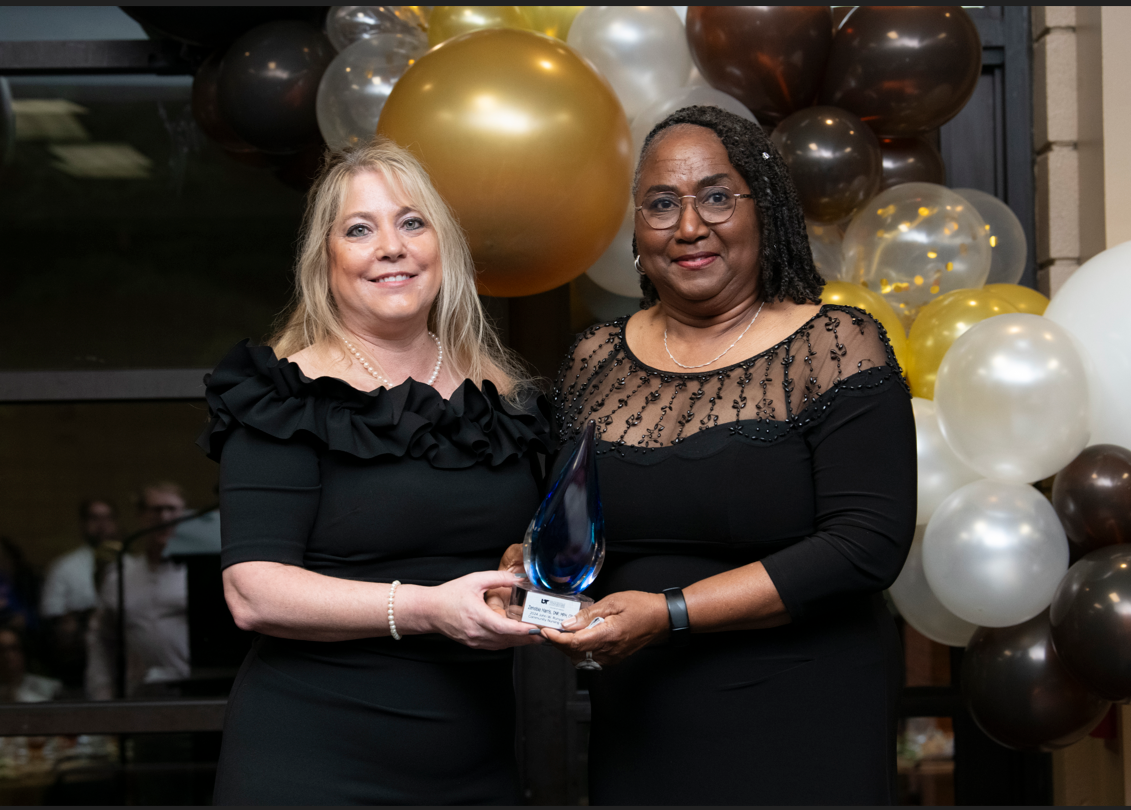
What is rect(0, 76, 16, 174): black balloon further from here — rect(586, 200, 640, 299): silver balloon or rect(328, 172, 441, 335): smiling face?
rect(328, 172, 441, 335): smiling face

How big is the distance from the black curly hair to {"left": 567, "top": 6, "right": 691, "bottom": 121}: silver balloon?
31.6 inches

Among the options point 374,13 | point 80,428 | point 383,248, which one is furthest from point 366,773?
point 80,428

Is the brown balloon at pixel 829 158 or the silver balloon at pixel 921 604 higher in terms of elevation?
the brown balloon at pixel 829 158

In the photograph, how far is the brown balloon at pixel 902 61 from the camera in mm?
2326

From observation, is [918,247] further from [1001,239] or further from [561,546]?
[561,546]

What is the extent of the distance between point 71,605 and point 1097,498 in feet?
9.98

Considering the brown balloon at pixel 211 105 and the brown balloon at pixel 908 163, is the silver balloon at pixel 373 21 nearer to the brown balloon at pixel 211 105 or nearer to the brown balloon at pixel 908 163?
the brown balloon at pixel 211 105

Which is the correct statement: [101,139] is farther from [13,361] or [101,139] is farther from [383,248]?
[383,248]

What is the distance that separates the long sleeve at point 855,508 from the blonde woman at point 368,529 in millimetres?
434

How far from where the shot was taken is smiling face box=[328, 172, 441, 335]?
1.61 metres

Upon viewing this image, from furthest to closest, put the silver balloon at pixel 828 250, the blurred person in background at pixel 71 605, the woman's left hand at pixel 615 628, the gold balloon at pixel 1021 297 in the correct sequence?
1. the blurred person in background at pixel 71 605
2. the silver balloon at pixel 828 250
3. the gold balloon at pixel 1021 297
4. the woman's left hand at pixel 615 628

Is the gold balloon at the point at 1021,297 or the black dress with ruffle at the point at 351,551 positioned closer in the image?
the black dress with ruffle at the point at 351,551

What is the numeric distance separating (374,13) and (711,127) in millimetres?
1264

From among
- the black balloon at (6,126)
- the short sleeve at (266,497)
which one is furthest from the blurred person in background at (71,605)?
the short sleeve at (266,497)
